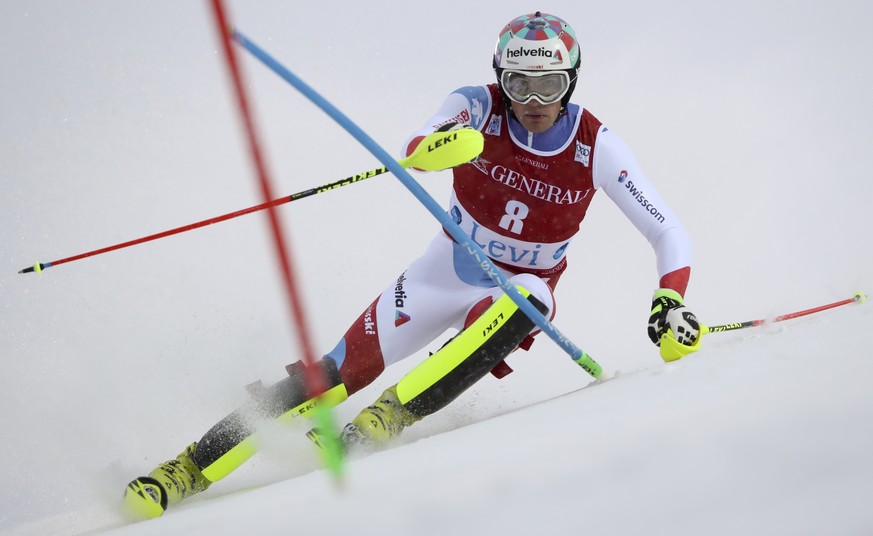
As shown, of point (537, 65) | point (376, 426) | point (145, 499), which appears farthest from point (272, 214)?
point (537, 65)

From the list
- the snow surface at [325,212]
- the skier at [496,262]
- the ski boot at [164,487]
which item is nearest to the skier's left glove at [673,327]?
the skier at [496,262]

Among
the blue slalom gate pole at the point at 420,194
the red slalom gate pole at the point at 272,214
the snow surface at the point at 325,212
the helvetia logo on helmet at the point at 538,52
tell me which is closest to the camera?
the red slalom gate pole at the point at 272,214

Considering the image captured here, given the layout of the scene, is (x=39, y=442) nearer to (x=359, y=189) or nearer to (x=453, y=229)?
(x=453, y=229)

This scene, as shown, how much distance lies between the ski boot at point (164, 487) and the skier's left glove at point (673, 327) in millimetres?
1532

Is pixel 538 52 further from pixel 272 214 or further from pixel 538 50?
pixel 272 214

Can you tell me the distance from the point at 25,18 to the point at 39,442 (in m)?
3.23

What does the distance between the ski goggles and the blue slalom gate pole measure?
0.59 meters

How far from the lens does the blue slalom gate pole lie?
7.33ft

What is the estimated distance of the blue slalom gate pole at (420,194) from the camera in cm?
223

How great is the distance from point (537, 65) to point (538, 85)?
69 mm

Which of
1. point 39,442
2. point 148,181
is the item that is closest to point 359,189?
point 148,181

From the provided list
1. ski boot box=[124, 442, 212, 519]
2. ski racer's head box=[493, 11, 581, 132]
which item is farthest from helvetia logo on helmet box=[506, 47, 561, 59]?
ski boot box=[124, 442, 212, 519]

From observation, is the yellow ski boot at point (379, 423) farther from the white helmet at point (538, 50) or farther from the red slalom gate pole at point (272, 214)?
the white helmet at point (538, 50)

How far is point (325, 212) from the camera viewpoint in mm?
5746
